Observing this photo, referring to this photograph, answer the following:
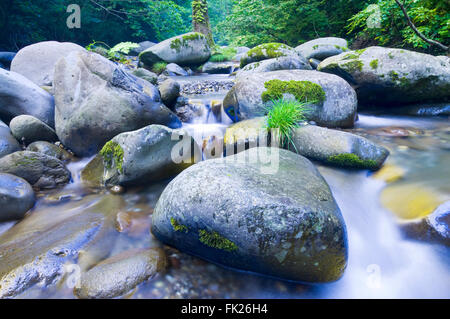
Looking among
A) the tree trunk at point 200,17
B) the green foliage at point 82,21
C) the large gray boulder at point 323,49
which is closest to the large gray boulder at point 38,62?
the green foliage at point 82,21

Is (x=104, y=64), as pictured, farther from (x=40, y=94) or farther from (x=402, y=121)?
(x=402, y=121)

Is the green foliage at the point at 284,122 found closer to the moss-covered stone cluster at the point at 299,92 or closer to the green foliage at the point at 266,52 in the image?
the moss-covered stone cluster at the point at 299,92

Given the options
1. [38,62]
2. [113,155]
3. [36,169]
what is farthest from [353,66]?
[38,62]

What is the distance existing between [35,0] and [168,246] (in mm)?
17125

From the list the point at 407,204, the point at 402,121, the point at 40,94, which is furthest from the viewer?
the point at 402,121

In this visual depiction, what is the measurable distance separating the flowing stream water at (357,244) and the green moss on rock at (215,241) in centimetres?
23

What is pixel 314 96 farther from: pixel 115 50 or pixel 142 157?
pixel 115 50

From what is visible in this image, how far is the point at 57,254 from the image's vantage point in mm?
2125

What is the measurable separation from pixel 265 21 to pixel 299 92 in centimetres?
1245

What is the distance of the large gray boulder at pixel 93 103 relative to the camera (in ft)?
13.0

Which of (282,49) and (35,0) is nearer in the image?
(282,49)

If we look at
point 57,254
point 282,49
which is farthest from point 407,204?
point 282,49

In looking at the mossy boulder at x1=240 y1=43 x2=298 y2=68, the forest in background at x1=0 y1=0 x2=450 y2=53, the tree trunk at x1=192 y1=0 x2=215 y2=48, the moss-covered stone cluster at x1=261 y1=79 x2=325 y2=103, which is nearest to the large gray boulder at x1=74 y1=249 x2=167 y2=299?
the moss-covered stone cluster at x1=261 y1=79 x2=325 y2=103

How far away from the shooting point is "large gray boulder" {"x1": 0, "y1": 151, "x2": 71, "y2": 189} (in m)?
3.21
